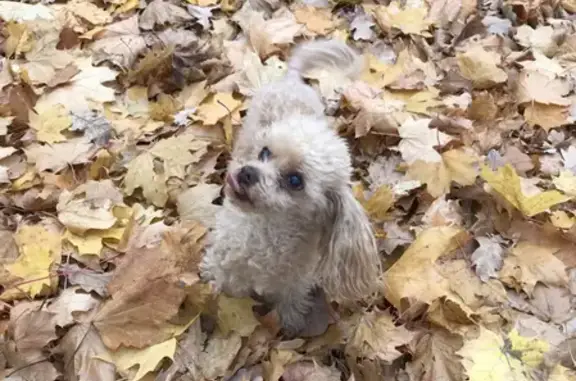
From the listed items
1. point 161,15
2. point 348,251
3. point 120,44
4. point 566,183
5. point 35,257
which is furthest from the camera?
point 161,15

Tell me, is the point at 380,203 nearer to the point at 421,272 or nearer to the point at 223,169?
the point at 421,272

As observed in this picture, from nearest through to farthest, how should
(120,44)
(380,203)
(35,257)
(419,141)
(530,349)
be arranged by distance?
(530,349) < (35,257) < (380,203) < (419,141) < (120,44)

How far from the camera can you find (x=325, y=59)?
276 centimetres

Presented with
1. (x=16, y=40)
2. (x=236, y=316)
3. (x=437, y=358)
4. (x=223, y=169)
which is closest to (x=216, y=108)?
(x=223, y=169)

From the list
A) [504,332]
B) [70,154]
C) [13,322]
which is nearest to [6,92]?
[70,154]

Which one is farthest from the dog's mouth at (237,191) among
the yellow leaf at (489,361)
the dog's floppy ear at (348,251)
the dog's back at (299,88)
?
the yellow leaf at (489,361)

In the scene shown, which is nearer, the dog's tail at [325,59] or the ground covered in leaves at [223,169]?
the ground covered in leaves at [223,169]

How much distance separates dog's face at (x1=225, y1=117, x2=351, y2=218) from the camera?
2055 millimetres

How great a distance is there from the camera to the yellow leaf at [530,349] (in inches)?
84.2

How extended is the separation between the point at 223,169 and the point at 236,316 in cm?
76

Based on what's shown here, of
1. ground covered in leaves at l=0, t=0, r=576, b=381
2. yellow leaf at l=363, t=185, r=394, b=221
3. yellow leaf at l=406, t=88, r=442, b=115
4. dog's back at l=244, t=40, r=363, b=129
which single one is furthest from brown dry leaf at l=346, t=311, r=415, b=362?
yellow leaf at l=406, t=88, r=442, b=115

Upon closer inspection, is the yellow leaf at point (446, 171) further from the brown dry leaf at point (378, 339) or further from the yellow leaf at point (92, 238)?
the yellow leaf at point (92, 238)

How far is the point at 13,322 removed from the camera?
208 centimetres

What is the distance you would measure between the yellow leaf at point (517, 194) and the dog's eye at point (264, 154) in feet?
2.91
